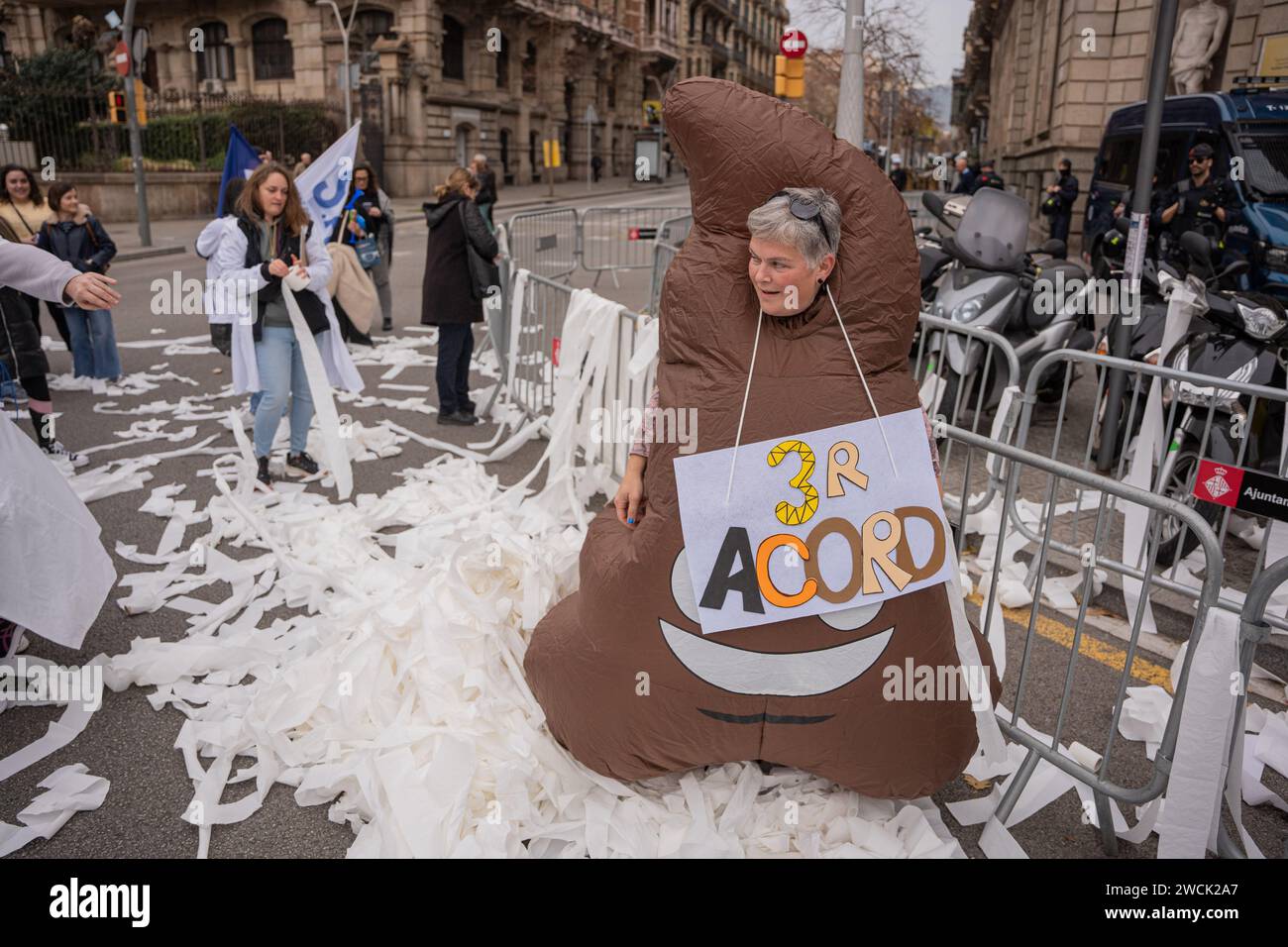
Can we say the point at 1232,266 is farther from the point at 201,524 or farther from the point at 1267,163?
the point at 1267,163

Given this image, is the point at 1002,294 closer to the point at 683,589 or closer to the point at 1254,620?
the point at 1254,620

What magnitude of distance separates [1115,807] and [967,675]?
2.84 ft

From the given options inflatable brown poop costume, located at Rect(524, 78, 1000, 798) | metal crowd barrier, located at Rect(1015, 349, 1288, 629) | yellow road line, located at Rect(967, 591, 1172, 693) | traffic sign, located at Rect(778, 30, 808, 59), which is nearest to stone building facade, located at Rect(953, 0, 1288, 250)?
traffic sign, located at Rect(778, 30, 808, 59)

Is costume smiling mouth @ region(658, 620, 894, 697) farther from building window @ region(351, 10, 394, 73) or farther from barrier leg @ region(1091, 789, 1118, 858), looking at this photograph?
building window @ region(351, 10, 394, 73)

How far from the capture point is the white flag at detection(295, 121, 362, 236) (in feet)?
21.3

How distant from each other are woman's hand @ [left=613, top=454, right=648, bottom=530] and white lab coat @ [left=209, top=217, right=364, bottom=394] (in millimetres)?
3491

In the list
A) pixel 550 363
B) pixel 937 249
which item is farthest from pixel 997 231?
pixel 550 363

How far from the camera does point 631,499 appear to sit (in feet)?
9.46

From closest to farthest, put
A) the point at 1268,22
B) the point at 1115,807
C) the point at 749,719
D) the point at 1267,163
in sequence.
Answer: the point at 749,719
the point at 1115,807
the point at 1267,163
the point at 1268,22

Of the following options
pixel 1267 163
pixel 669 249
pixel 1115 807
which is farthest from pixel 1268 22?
pixel 1115 807

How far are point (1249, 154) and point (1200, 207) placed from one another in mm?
1808

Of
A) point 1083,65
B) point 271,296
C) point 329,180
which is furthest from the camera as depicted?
point 1083,65
